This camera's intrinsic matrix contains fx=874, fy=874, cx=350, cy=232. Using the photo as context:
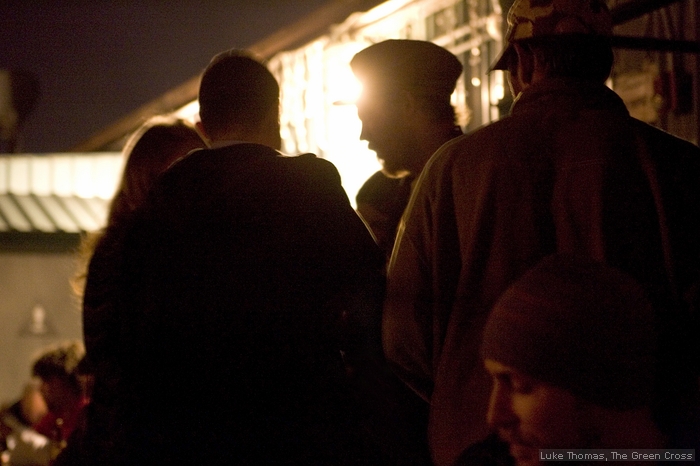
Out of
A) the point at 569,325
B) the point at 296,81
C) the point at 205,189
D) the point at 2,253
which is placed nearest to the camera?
the point at 569,325

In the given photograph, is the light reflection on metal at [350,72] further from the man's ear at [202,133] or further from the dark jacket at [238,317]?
the dark jacket at [238,317]

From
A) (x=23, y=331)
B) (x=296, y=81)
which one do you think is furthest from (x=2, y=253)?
(x=296, y=81)

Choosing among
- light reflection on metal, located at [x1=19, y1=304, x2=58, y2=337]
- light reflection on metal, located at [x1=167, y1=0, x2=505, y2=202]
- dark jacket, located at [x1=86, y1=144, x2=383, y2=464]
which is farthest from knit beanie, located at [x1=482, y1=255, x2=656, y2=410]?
light reflection on metal, located at [x1=19, y1=304, x2=58, y2=337]

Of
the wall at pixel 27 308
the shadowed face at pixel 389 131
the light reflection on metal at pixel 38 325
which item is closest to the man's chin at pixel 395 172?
the shadowed face at pixel 389 131

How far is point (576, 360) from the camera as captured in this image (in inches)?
61.4

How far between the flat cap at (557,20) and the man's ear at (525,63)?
0.03 m

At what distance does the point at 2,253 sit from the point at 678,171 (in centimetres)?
1653

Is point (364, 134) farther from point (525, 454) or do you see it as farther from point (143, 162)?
point (525, 454)

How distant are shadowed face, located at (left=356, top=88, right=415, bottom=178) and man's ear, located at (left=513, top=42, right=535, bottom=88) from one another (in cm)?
69

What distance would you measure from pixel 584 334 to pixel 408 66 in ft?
5.29

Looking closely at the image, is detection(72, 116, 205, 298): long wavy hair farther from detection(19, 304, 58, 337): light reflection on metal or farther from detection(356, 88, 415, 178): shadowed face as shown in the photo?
detection(19, 304, 58, 337): light reflection on metal

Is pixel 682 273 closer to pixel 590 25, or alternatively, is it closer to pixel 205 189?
pixel 590 25

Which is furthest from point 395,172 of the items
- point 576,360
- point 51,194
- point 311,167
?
point 51,194

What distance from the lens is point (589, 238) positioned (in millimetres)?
1991
